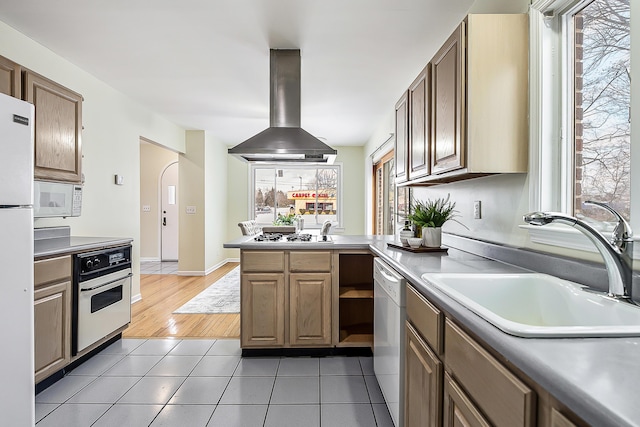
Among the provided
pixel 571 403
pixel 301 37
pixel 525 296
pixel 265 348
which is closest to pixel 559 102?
pixel 525 296

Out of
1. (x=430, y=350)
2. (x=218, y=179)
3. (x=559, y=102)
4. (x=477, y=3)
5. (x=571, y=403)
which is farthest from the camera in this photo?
(x=218, y=179)

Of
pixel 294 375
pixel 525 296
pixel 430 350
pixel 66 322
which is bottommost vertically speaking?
pixel 294 375

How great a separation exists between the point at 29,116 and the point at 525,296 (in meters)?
2.36

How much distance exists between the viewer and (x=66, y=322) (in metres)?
2.24

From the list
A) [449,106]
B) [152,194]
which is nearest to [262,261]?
[449,106]

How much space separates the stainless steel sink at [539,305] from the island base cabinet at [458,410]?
253mm

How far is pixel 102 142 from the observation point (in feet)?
11.9

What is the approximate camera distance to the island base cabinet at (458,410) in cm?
88

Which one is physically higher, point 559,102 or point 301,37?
point 301,37

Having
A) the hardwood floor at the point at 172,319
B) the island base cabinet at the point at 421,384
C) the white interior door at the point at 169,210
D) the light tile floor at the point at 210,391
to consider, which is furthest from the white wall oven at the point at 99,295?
the white interior door at the point at 169,210

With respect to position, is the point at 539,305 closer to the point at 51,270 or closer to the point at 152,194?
the point at 51,270

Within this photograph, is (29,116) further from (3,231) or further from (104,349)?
(104,349)

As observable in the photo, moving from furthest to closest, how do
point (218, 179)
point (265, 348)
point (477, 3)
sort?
point (218, 179), point (265, 348), point (477, 3)

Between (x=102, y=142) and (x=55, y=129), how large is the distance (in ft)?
4.08
